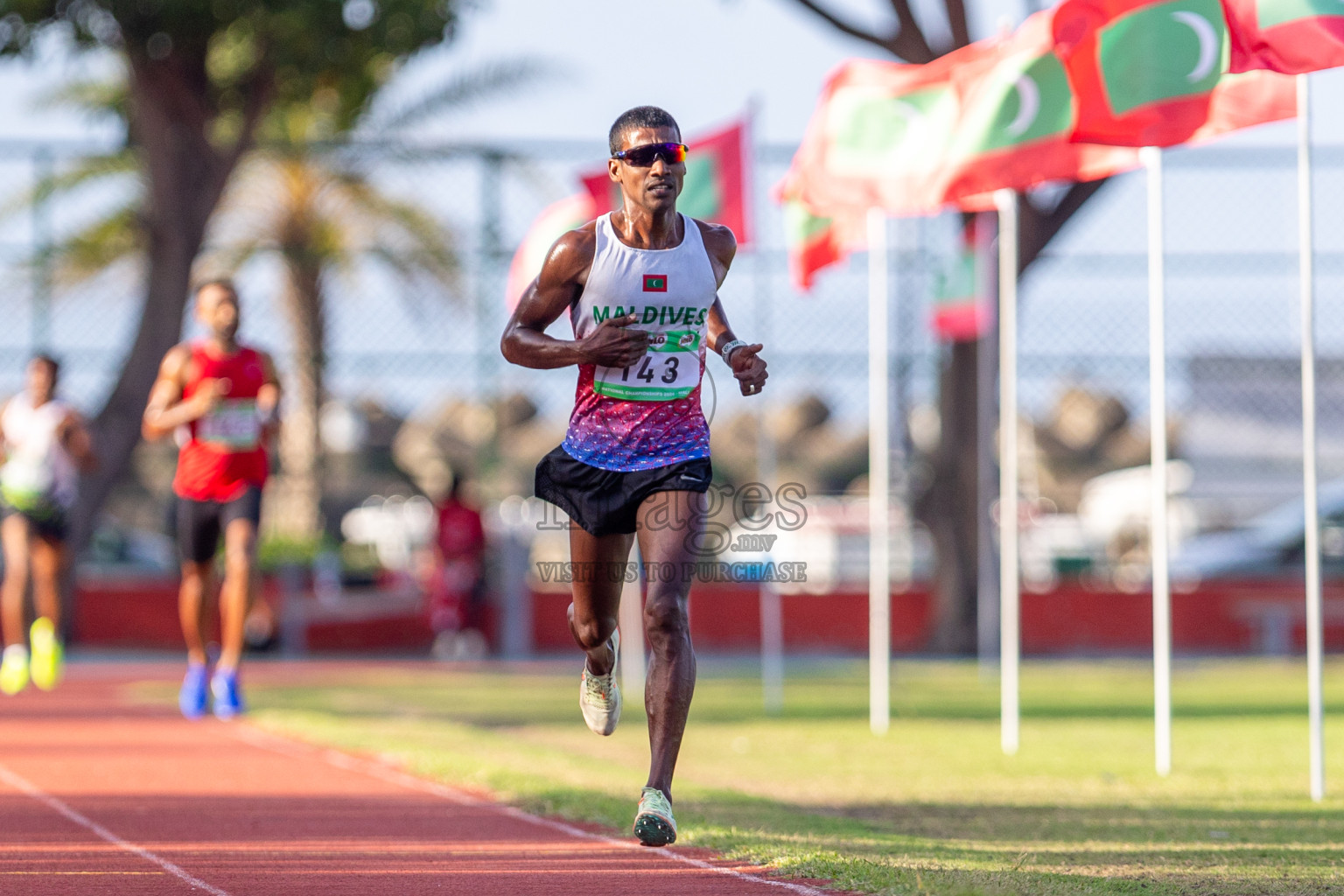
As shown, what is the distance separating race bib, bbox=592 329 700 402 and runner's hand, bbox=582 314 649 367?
0.52 feet

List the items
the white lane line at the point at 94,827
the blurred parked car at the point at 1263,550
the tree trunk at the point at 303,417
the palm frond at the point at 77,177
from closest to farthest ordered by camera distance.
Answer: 1. the white lane line at the point at 94,827
2. the palm frond at the point at 77,177
3. the tree trunk at the point at 303,417
4. the blurred parked car at the point at 1263,550

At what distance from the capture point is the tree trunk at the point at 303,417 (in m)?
20.1

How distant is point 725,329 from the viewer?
6.21 m

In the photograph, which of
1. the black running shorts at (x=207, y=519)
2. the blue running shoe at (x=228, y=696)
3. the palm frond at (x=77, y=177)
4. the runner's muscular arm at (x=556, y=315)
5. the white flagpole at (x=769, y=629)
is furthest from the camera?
the palm frond at (x=77, y=177)

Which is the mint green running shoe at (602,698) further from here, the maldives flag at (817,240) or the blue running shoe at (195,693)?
the maldives flag at (817,240)

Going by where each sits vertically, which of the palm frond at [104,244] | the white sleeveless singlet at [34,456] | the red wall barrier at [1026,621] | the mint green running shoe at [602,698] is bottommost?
the red wall barrier at [1026,621]

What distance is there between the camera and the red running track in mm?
5371

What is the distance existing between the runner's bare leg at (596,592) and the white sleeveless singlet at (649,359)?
0.93 ft

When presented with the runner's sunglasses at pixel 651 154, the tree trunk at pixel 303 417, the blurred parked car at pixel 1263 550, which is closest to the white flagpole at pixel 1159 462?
the runner's sunglasses at pixel 651 154

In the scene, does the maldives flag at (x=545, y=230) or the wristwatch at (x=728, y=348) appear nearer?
the wristwatch at (x=728, y=348)

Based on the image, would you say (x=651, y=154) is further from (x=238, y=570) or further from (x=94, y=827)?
(x=238, y=570)

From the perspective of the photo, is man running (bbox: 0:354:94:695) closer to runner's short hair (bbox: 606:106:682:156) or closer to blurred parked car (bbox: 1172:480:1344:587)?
runner's short hair (bbox: 606:106:682:156)

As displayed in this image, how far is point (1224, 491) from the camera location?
2006 cm

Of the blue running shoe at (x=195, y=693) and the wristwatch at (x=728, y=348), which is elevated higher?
the wristwatch at (x=728, y=348)
